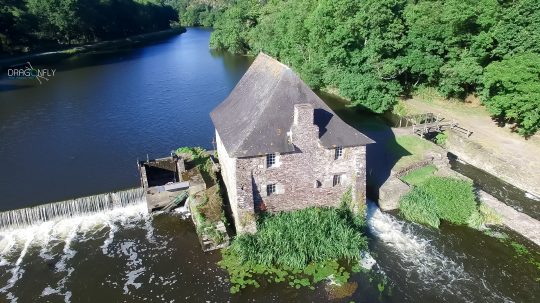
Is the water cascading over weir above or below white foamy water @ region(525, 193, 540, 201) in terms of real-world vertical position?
above

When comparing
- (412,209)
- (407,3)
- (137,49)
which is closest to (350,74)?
(407,3)

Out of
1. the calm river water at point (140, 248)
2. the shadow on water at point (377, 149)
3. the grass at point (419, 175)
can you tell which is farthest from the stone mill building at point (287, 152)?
the grass at point (419, 175)

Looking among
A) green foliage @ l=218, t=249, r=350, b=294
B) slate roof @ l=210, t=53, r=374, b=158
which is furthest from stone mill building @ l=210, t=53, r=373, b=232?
green foliage @ l=218, t=249, r=350, b=294

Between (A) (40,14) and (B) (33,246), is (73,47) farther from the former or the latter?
(B) (33,246)

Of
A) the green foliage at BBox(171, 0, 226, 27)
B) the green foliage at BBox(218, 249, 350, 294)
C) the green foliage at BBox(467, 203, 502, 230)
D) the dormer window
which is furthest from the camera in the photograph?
the green foliage at BBox(171, 0, 226, 27)

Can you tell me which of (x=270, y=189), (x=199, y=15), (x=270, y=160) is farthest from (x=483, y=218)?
(x=199, y=15)

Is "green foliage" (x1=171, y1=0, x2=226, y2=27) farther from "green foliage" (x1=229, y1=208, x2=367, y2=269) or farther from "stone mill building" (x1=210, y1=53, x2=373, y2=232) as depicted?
"green foliage" (x1=229, y1=208, x2=367, y2=269)
